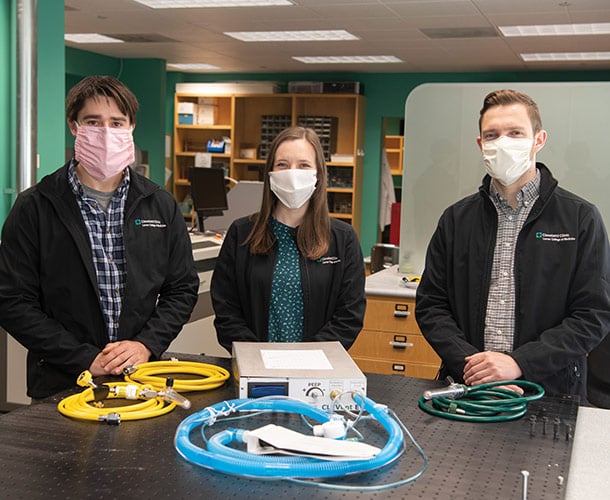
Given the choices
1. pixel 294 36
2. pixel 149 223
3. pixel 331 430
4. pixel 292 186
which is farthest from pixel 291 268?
pixel 294 36

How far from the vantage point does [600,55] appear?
9.09 metres

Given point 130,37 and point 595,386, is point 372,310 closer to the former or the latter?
point 595,386

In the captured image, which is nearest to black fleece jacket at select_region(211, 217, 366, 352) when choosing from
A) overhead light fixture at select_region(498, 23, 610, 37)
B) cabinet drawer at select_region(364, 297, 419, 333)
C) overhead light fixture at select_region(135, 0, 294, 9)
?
cabinet drawer at select_region(364, 297, 419, 333)

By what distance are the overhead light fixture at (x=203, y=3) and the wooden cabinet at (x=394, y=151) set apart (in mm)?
5036

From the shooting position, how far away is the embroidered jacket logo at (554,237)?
2070mm

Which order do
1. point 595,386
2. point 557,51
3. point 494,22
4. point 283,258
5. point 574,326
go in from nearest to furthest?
point 574,326
point 283,258
point 595,386
point 494,22
point 557,51

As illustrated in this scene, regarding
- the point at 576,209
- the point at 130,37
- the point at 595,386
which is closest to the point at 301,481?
the point at 576,209

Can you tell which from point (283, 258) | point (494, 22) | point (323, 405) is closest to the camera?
point (323, 405)

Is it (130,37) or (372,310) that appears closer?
(372,310)

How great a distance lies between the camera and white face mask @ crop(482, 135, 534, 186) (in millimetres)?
2113

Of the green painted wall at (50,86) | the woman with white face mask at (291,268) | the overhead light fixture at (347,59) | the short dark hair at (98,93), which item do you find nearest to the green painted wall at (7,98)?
the green painted wall at (50,86)

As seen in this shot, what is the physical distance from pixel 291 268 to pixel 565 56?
808 centimetres

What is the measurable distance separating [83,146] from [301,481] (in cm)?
126

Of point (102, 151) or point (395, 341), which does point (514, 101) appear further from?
point (395, 341)
